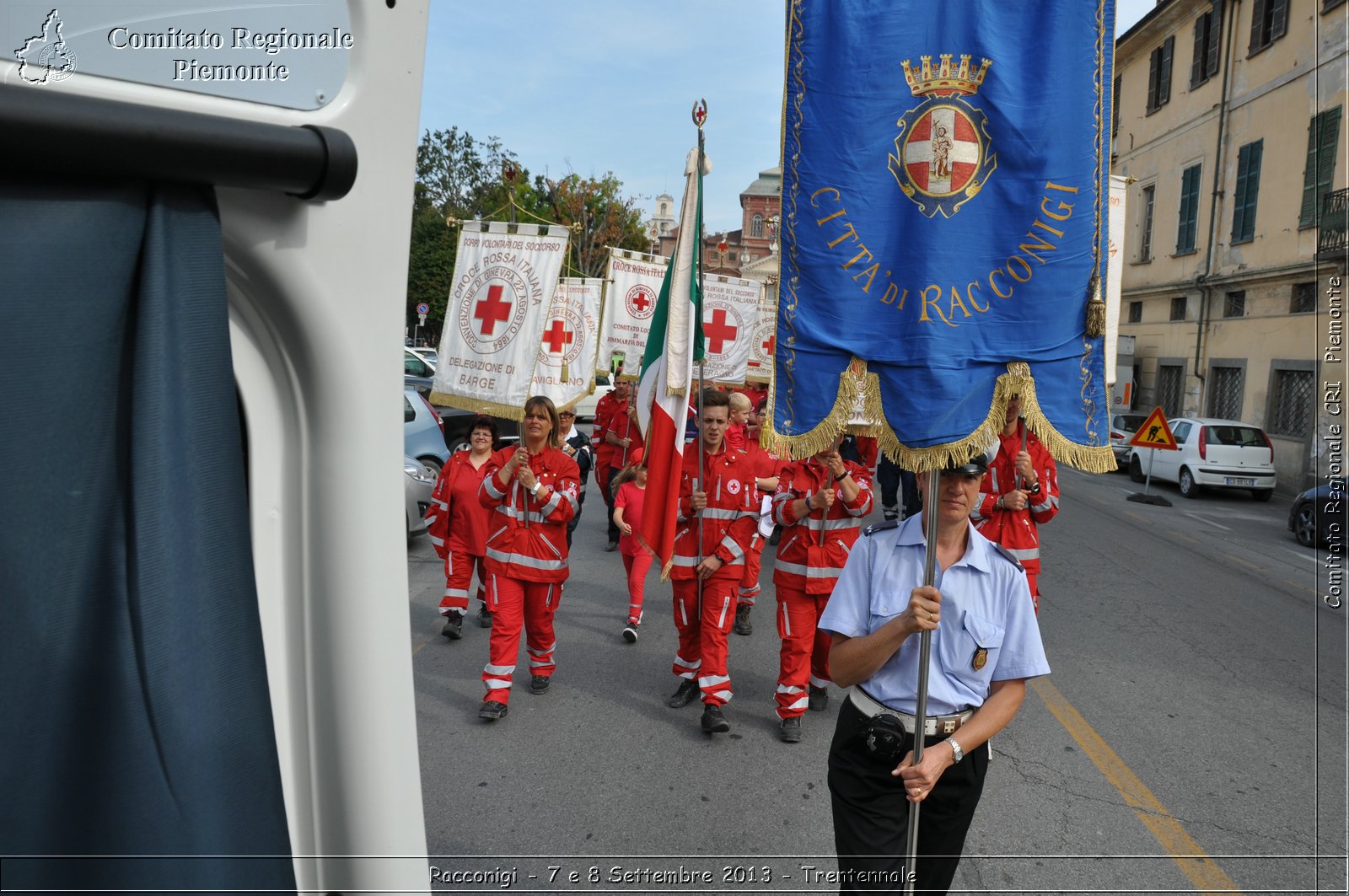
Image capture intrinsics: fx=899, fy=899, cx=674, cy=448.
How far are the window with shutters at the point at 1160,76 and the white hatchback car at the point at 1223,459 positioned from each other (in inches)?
606

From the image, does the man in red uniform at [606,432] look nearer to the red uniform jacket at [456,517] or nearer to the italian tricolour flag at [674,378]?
the red uniform jacket at [456,517]

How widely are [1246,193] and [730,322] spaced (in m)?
20.0

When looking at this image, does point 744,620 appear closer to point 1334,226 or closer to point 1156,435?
point 1156,435

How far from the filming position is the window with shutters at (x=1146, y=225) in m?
30.7

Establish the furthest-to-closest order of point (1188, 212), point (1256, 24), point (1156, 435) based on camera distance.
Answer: point (1188, 212), point (1256, 24), point (1156, 435)

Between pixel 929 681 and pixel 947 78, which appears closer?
pixel 947 78

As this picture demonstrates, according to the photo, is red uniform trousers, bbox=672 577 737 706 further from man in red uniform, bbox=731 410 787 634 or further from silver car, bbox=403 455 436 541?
silver car, bbox=403 455 436 541

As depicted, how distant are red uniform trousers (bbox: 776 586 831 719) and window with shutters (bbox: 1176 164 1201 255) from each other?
89.6ft

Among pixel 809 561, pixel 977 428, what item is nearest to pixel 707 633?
pixel 809 561

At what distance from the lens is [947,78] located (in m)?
2.74

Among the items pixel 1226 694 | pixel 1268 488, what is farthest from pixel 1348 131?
pixel 1226 694

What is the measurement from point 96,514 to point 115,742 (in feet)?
0.87

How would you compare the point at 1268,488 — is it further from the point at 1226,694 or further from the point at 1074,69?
the point at 1074,69

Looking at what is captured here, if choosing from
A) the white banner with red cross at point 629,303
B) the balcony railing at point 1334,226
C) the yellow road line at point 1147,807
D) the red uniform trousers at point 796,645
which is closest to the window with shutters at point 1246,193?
the balcony railing at point 1334,226
